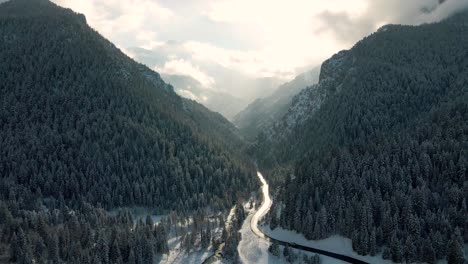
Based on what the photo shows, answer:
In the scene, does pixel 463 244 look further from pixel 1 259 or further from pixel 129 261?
pixel 1 259

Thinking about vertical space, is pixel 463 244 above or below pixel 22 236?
below

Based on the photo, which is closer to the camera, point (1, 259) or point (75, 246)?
point (1, 259)

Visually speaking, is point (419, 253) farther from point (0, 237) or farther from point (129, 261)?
point (0, 237)

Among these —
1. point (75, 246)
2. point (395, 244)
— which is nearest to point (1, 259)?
Result: point (75, 246)

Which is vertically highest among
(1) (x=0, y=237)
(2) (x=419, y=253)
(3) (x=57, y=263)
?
(1) (x=0, y=237)

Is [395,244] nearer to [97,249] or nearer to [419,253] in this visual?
[419,253]

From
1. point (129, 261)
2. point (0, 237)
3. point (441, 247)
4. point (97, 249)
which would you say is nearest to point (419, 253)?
point (441, 247)

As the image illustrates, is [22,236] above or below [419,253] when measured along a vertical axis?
above

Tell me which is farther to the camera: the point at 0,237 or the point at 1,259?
the point at 0,237
